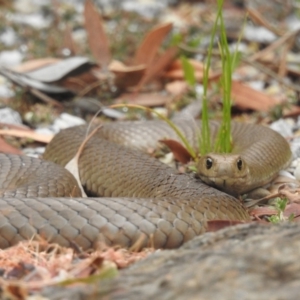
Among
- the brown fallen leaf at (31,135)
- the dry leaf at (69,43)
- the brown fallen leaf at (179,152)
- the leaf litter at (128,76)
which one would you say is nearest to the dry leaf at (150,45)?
the leaf litter at (128,76)

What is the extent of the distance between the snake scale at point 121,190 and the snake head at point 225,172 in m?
0.01

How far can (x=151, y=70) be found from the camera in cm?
695

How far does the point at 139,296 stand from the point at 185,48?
545 cm

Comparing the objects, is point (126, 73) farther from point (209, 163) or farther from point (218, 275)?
point (218, 275)

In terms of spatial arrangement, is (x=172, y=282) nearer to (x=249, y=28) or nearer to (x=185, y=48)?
(x=185, y=48)

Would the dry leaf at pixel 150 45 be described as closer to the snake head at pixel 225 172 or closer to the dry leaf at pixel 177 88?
the dry leaf at pixel 177 88

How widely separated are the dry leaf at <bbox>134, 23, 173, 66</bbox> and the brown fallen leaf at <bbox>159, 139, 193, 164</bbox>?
192cm

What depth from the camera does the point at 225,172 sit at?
13.8 feet

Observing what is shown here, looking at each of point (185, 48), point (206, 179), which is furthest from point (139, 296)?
point (185, 48)

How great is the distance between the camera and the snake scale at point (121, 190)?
3.21 m

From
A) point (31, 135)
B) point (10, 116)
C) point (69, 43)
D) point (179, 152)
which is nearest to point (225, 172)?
Result: point (179, 152)

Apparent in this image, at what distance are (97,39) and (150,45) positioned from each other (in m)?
0.53

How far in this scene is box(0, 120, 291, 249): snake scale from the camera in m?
3.21

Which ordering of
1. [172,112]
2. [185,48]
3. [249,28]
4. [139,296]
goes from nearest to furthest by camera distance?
[139,296]
[172,112]
[185,48]
[249,28]
